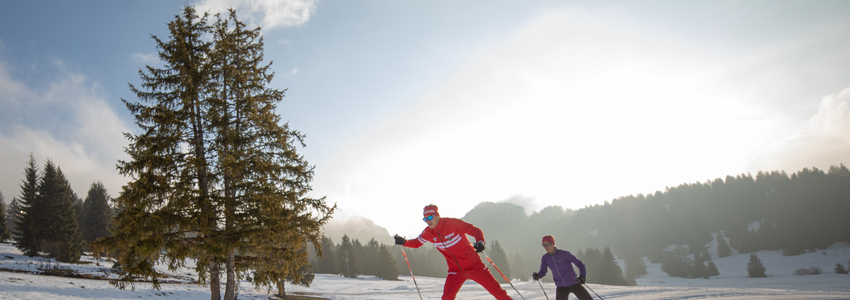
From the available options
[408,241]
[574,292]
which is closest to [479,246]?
[408,241]

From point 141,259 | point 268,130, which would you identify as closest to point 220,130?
point 268,130

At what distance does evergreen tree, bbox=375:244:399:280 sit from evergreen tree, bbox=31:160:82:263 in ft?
131

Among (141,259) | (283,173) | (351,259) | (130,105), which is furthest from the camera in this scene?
(351,259)

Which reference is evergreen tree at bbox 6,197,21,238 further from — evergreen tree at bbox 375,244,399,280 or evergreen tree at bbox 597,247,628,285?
evergreen tree at bbox 597,247,628,285

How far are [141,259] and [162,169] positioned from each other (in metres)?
2.71

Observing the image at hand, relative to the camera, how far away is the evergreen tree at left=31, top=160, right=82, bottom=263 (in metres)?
30.5

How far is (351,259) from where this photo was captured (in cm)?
6334

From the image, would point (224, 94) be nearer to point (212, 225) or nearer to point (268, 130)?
point (268, 130)

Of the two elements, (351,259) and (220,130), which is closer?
(220,130)

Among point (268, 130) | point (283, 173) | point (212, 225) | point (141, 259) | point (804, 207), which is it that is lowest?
point (804, 207)

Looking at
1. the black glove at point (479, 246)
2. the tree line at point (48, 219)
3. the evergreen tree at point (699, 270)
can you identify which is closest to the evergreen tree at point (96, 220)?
the tree line at point (48, 219)

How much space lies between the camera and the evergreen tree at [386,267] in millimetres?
59812

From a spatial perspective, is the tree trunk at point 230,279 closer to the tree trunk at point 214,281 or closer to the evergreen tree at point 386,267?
the tree trunk at point 214,281

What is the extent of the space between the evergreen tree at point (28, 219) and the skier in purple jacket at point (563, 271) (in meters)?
44.2
